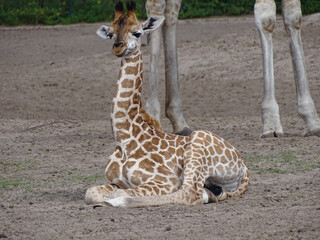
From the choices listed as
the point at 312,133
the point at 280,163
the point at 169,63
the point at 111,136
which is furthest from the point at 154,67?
the point at 280,163

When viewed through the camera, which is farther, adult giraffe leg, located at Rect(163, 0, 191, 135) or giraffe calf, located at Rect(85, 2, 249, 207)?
adult giraffe leg, located at Rect(163, 0, 191, 135)

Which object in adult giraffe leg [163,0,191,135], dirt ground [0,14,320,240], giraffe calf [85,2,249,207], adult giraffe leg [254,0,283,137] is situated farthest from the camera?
adult giraffe leg [163,0,191,135]

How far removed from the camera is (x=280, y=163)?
7.17 meters

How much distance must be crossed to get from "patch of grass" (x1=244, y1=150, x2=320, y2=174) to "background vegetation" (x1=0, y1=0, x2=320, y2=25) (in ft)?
43.4

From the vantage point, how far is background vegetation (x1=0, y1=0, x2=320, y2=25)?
20922 millimetres

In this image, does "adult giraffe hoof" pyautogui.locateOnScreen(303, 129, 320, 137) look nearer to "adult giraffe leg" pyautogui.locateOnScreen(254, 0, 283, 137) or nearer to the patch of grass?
"adult giraffe leg" pyautogui.locateOnScreen(254, 0, 283, 137)

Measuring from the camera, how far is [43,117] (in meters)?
11.1

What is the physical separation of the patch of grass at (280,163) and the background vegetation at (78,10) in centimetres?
1324

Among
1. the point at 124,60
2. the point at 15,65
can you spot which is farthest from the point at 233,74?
the point at 124,60

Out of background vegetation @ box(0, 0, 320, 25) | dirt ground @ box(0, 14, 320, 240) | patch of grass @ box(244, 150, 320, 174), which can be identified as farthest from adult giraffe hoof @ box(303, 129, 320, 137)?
background vegetation @ box(0, 0, 320, 25)

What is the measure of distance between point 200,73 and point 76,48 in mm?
4392

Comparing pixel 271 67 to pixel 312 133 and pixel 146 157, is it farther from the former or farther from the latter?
pixel 146 157

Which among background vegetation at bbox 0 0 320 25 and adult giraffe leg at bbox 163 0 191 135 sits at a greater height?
adult giraffe leg at bbox 163 0 191 135

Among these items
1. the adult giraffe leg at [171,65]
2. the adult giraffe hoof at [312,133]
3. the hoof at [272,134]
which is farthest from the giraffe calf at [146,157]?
the adult giraffe leg at [171,65]
